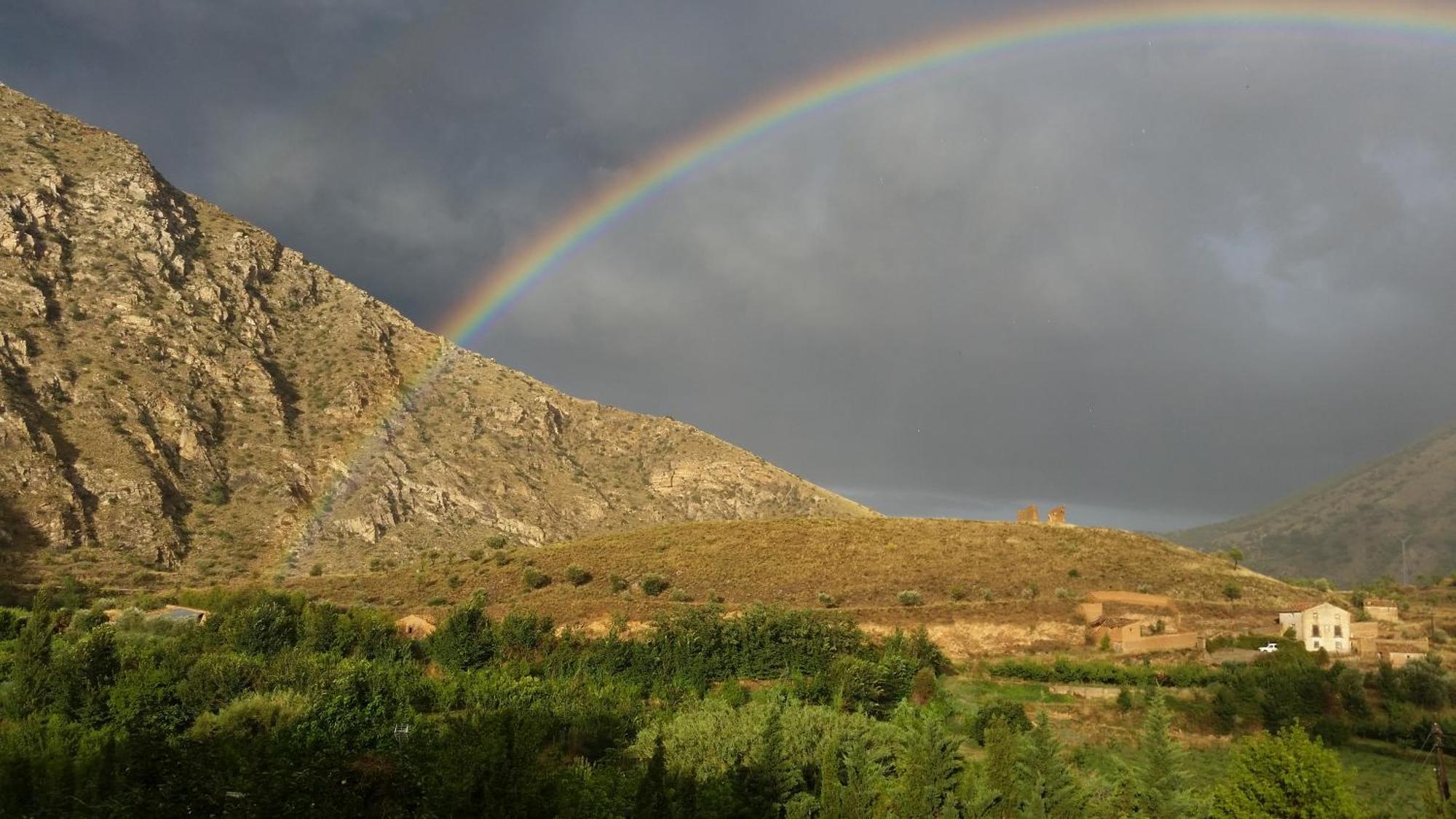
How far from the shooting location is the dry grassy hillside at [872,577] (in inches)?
1924

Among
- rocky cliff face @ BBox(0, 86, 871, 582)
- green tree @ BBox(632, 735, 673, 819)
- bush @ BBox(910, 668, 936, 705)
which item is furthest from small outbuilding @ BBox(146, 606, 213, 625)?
green tree @ BBox(632, 735, 673, 819)

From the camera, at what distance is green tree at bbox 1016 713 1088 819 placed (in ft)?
61.3

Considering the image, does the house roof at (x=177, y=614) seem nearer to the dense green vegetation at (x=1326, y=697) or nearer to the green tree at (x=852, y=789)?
the green tree at (x=852, y=789)

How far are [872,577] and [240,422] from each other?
2276 inches

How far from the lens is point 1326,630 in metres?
44.3

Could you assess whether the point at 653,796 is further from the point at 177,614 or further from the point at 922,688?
the point at 177,614

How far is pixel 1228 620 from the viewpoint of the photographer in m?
48.8

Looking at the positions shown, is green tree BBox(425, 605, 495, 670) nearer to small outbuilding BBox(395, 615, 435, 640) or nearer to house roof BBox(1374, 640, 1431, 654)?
small outbuilding BBox(395, 615, 435, 640)

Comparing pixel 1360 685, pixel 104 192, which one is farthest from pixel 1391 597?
pixel 104 192

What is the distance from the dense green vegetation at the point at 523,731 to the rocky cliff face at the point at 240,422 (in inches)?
1107

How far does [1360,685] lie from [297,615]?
151ft

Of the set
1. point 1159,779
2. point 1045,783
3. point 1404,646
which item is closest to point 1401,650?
point 1404,646

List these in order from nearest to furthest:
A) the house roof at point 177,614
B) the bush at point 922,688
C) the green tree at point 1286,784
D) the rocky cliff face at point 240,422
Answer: the green tree at point 1286,784, the bush at point 922,688, the house roof at point 177,614, the rocky cliff face at point 240,422

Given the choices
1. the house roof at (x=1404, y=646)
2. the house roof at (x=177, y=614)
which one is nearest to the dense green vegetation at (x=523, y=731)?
the house roof at (x=177, y=614)
